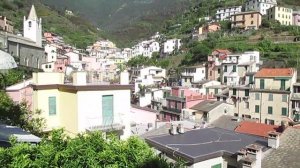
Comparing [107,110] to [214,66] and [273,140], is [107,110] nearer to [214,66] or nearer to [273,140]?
[273,140]

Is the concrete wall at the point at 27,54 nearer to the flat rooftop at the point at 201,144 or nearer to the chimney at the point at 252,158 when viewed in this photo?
the flat rooftop at the point at 201,144

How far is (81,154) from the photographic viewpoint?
7.65 metres

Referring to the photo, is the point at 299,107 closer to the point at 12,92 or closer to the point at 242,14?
the point at 12,92

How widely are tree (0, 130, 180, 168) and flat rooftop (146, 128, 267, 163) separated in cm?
626

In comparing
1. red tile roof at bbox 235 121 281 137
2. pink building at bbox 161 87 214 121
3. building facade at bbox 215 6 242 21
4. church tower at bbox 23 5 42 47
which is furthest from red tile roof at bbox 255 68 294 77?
building facade at bbox 215 6 242 21

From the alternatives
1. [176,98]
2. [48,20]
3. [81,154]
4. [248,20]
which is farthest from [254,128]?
[48,20]

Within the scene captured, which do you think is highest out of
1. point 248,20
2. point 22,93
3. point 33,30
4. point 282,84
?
point 248,20

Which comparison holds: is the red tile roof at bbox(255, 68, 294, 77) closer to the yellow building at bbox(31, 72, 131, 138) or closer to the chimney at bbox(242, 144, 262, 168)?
the chimney at bbox(242, 144, 262, 168)

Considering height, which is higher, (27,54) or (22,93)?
(27,54)

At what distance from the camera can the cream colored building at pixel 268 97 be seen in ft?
134

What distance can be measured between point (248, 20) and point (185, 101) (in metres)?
59.5

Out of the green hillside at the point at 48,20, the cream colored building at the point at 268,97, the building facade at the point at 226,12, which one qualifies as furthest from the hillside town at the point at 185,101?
the green hillside at the point at 48,20

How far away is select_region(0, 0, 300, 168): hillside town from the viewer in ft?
50.5

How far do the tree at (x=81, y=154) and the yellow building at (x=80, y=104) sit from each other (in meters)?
7.04
